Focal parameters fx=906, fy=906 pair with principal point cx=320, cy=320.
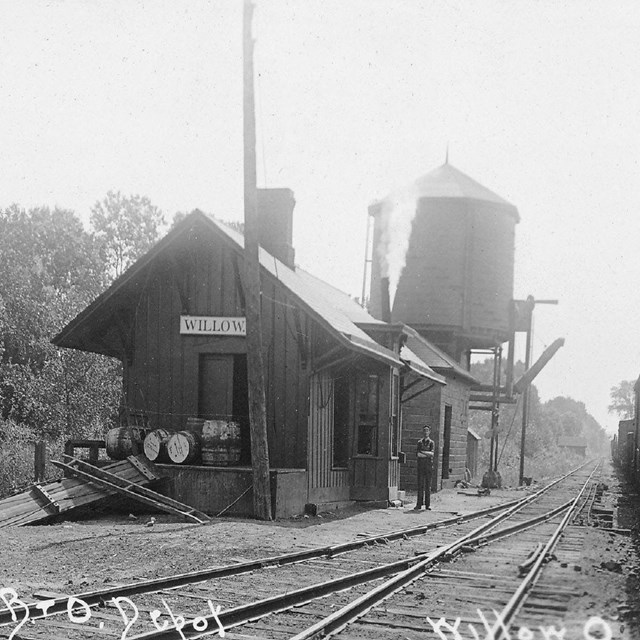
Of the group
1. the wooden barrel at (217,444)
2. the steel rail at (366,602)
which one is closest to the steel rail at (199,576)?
the steel rail at (366,602)

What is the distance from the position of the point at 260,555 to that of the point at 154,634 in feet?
14.0

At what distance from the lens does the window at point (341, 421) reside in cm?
1822

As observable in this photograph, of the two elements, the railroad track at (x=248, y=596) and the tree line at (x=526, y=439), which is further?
the tree line at (x=526, y=439)

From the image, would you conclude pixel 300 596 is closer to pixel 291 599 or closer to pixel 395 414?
pixel 291 599

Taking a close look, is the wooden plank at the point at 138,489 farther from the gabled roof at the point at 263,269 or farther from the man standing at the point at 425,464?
the man standing at the point at 425,464

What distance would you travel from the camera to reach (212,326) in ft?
55.5

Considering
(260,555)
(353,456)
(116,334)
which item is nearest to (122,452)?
(116,334)

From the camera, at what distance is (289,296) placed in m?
15.8

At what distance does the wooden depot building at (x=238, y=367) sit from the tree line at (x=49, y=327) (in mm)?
12634

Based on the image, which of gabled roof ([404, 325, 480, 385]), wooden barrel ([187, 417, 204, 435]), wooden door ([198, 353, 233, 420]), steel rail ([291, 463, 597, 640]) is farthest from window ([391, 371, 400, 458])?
steel rail ([291, 463, 597, 640])

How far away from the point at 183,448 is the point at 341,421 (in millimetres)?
4127

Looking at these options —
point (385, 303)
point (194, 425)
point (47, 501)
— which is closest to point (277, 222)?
point (385, 303)

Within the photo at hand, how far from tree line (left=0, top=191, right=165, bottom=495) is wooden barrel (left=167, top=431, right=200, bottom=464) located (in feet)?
47.0

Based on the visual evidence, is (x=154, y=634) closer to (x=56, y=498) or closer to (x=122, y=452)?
(x=56, y=498)
